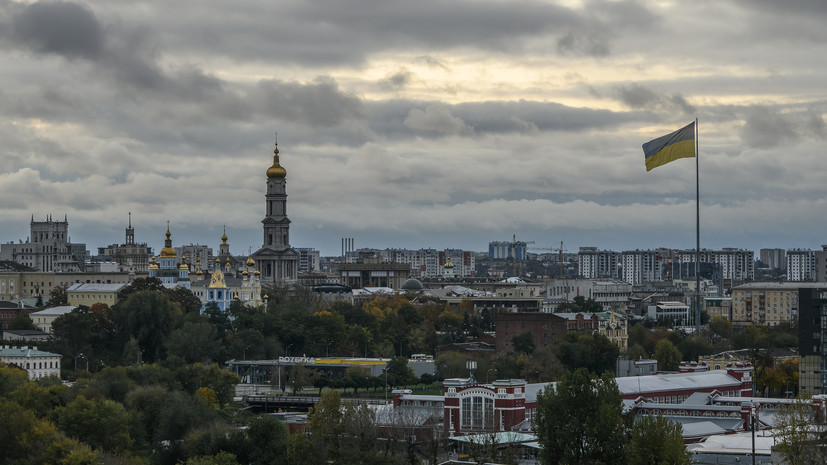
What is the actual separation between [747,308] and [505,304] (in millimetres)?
30459

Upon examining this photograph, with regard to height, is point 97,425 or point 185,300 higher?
point 185,300

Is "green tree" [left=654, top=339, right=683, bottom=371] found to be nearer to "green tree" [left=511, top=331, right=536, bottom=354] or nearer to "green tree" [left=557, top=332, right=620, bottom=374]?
"green tree" [left=557, top=332, right=620, bottom=374]

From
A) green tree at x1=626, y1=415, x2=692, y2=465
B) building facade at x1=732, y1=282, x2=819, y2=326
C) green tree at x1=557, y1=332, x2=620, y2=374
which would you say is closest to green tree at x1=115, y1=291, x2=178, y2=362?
green tree at x1=557, y1=332, x2=620, y2=374

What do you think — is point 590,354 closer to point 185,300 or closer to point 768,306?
point 185,300

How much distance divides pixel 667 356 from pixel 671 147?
45112 mm

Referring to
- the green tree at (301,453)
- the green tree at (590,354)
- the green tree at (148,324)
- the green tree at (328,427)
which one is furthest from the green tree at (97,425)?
the green tree at (590,354)

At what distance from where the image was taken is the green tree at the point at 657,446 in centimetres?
5903

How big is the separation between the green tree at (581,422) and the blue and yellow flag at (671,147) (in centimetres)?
2117

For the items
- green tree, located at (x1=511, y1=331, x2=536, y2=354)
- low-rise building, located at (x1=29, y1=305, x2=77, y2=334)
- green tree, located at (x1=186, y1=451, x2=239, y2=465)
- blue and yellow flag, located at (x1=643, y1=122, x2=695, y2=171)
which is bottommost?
green tree, located at (x1=186, y1=451, x2=239, y2=465)

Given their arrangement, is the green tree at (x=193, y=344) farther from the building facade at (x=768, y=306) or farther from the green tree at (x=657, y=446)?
the building facade at (x=768, y=306)

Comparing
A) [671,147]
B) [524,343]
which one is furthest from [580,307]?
[671,147]

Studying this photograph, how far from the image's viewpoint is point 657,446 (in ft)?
195

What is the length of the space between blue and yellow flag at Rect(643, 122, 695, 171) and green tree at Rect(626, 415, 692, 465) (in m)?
27.9

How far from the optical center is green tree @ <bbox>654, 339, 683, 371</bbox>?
127 meters
